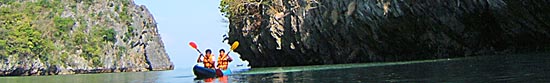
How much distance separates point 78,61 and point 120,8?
71.4 ft

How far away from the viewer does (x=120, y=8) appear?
384ft

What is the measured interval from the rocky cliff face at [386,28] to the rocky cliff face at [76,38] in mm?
39294

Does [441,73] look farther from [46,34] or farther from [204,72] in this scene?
[46,34]

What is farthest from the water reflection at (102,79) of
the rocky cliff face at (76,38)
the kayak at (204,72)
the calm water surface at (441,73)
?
the rocky cliff face at (76,38)

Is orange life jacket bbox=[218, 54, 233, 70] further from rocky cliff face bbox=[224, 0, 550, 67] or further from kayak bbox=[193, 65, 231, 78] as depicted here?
rocky cliff face bbox=[224, 0, 550, 67]

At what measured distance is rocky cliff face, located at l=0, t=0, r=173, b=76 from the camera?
285 ft

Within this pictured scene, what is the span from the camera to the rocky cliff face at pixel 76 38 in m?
86.8

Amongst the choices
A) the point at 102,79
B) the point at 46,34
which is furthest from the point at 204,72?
the point at 46,34

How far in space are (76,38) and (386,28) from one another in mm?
68979

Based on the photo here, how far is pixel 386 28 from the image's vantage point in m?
40.6

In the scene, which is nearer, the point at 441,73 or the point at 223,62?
the point at 441,73

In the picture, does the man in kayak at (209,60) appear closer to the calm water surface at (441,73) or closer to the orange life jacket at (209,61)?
the orange life jacket at (209,61)

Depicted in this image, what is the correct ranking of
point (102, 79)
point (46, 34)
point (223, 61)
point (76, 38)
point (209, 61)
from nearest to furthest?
point (209, 61), point (223, 61), point (102, 79), point (46, 34), point (76, 38)

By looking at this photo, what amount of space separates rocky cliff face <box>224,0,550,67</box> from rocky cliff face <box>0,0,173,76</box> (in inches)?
1547
